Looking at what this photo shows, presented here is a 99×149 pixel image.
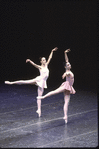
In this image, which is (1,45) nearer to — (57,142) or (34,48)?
(34,48)

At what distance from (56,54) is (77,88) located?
219cm

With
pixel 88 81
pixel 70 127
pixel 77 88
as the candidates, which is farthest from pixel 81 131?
pixel 88 81

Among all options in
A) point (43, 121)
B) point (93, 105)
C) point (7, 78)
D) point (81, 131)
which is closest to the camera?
point (81, 131)

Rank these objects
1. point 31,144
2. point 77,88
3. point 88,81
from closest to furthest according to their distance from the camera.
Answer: point 31,144 < point 77,88 < point 88,81

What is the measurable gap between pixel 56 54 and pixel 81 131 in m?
5.90

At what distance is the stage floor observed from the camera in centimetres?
439

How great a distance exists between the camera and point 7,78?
10.4 meters

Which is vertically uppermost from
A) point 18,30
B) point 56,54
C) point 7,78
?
point 18,30

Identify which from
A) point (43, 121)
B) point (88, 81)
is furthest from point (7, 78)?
point (43, 121)

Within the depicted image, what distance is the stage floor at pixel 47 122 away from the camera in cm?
439

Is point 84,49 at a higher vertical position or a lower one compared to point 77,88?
higher

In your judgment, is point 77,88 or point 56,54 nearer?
point 77,88

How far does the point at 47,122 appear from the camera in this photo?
17.7 feet

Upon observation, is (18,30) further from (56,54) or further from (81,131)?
(81,131)
